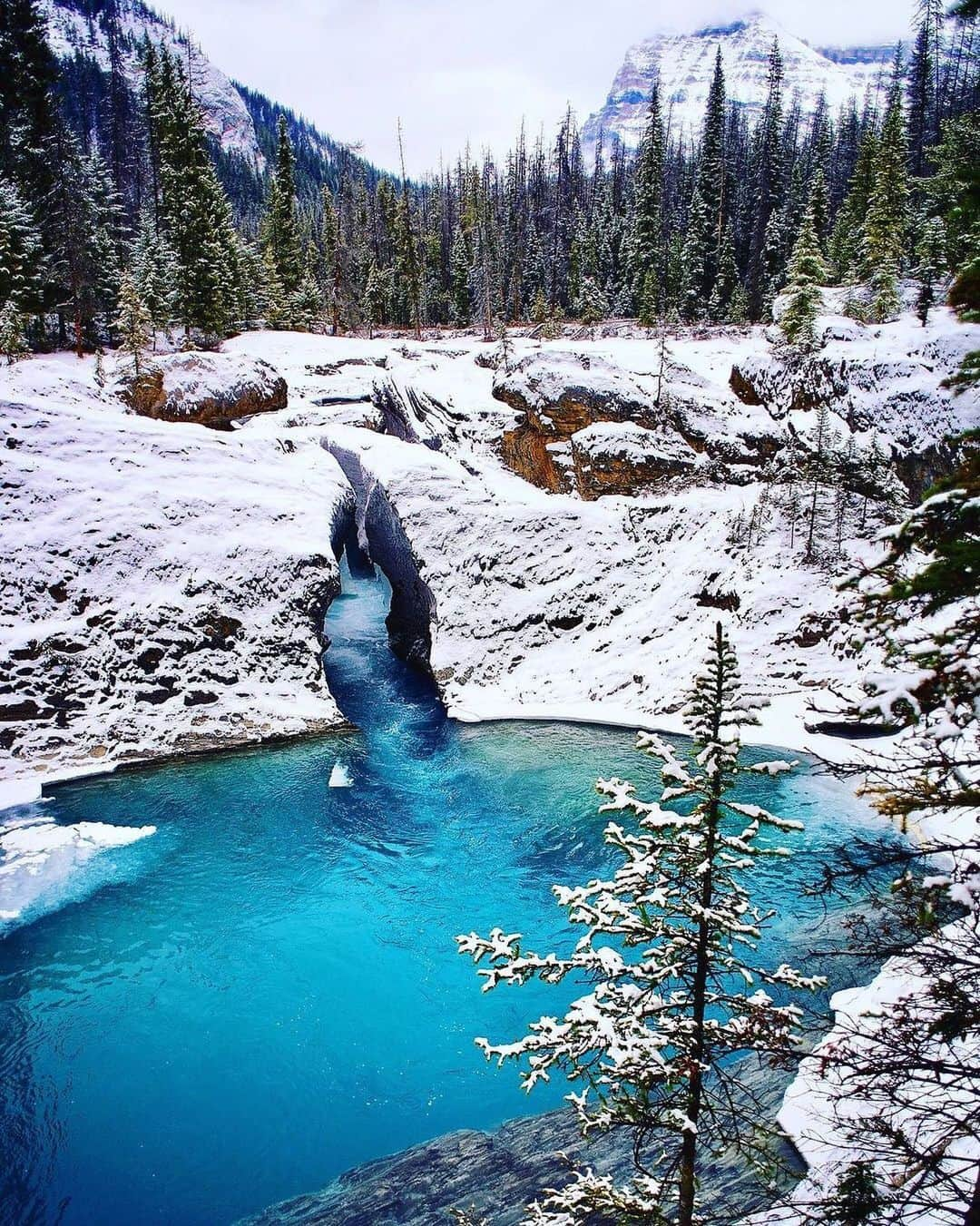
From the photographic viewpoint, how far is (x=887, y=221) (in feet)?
154

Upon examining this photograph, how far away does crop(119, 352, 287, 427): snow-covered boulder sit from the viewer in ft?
127

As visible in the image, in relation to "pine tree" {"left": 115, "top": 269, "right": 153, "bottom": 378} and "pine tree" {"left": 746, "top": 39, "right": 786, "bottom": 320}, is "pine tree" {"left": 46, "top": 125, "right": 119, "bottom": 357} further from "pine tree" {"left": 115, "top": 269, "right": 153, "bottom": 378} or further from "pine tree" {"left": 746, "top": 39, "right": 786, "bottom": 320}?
"pine tree" {"left": 746, "top": 39, "right": 786, "bottom": 320}

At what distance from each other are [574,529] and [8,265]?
35.4m

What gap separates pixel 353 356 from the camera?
163 feet

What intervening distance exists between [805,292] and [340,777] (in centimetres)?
3569

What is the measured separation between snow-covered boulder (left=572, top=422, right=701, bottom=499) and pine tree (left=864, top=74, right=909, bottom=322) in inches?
634

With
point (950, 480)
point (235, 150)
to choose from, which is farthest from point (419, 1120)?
point (235, 150)

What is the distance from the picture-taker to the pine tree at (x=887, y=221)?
144 ft

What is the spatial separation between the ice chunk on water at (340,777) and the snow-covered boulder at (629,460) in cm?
2271

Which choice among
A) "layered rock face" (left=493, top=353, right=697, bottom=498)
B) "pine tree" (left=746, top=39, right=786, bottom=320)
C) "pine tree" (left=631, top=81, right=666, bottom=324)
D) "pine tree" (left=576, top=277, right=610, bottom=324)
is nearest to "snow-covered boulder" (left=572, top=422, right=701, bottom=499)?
"layered rock face" (left=493, top=353, right=697, bottom=498)

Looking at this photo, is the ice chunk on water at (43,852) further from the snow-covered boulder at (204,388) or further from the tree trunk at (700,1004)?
the snow-covered boulder at (204,388)

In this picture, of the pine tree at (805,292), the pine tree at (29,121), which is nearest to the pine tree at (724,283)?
the pine tree at (805,292)

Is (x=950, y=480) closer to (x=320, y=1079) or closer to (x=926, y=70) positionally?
(x=320, y=1079)

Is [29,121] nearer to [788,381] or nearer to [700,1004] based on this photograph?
[788,381]
